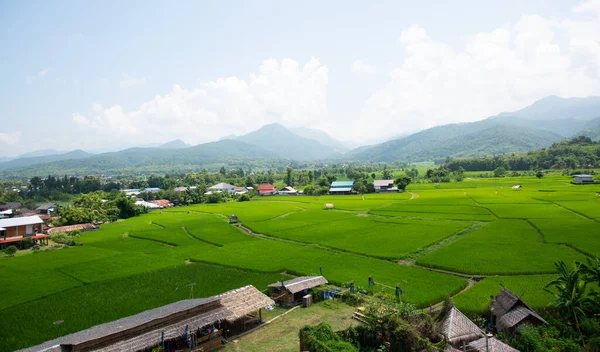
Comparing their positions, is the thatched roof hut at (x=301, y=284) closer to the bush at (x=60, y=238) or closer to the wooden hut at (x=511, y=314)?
the wooden hut at (x=511, y=314)

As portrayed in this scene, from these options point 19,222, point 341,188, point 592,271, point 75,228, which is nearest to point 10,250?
point 19,222

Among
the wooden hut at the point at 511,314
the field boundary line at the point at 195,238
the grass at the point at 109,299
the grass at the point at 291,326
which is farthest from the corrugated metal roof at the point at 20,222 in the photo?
the wooden hut at the point at 511,314

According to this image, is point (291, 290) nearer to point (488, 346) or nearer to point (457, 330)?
point (457, 330)

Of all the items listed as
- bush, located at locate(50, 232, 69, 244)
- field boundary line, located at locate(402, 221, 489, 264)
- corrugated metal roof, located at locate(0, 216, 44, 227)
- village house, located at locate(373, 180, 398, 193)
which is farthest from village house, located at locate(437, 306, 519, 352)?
village house, located at locate(373, 180, 398, 193)

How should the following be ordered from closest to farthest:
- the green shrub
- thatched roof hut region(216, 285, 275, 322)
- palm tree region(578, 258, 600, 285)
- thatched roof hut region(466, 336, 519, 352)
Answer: thatched roof hut region(466, 336, 519, 352)
palm tree region(578, 258, 600, 285)
thatched roof hut region(216, 285, 275, 322)
the green shrub

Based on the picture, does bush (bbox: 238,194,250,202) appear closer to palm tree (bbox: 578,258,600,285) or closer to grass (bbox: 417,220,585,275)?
grass (bbox: 417,220,585,275)

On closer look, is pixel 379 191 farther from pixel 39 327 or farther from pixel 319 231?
pixel 39 327

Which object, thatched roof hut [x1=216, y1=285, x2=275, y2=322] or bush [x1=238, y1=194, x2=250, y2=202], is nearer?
thatched roof hut [x1=216, y1=285, x2=275, y2=322]
